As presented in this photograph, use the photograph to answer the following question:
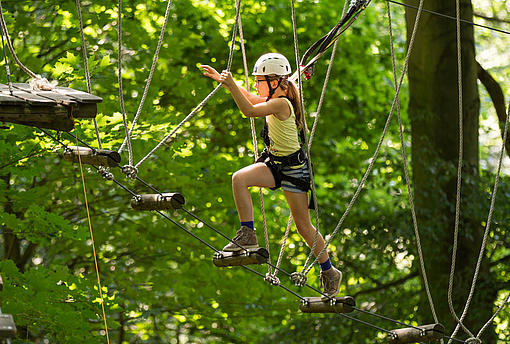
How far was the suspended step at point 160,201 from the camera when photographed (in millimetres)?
4523

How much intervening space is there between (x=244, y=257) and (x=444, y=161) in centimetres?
535

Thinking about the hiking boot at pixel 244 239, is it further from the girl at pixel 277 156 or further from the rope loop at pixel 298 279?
the rope loop at pixel 298 279

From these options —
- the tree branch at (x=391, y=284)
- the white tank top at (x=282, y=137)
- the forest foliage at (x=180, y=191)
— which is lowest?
the tree branch at (x=391, y=284)

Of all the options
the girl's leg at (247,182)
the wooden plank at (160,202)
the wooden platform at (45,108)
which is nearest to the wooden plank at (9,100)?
the wooden platform at (45,108)

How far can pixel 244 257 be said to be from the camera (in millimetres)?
4688

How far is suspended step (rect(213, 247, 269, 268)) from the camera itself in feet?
15.3

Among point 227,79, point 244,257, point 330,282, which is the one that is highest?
point 227,79

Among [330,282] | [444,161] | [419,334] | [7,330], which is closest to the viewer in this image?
[7,330]

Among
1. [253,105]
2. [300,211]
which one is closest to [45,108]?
[253,105]

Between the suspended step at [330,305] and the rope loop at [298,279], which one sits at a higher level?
the rope loop at [298,279]

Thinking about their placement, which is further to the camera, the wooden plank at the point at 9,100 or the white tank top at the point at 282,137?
the white tank top at the point at 282,137

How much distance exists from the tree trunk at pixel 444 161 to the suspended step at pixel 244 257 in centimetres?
478

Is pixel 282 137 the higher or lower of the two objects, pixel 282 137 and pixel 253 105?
the lower

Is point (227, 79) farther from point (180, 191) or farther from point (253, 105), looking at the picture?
point (180, 191)
